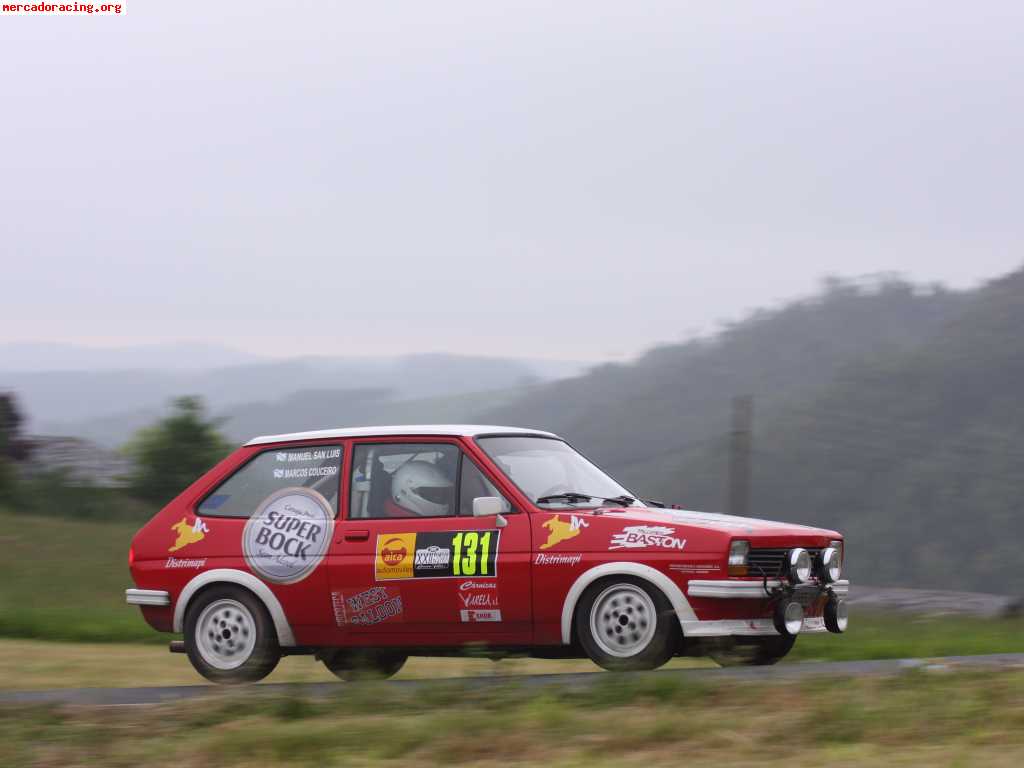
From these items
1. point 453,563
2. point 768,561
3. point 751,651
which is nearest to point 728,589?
point 768,561

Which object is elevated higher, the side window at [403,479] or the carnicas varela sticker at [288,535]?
the side window at [403,479]

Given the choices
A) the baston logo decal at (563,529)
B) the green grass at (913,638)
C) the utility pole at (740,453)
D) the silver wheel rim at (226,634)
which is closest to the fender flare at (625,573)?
the baston logo decal at (563,529)

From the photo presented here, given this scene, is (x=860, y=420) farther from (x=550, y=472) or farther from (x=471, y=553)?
(x=471, y=553)

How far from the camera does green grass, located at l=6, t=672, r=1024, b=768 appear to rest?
5695mm

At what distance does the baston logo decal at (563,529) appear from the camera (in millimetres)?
8352

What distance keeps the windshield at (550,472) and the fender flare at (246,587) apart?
1671mm

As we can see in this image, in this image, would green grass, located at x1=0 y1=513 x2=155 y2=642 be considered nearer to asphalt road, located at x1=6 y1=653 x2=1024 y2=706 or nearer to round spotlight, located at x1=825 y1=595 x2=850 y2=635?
asphalt road, located at x1=6 y1=653 x2=1024 y2=706

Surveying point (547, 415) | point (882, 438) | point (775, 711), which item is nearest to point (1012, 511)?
point (882, 438)

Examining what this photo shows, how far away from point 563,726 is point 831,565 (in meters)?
3.29

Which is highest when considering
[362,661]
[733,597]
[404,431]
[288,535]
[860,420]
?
[860,420]

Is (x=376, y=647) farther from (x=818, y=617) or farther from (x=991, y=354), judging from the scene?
(x=991, y=354)

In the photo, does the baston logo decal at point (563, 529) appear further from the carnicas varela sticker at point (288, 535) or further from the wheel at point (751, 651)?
the carnicas varela sticker at point (288, 535)

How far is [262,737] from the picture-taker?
6.04 m

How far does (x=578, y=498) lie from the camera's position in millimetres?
8945
